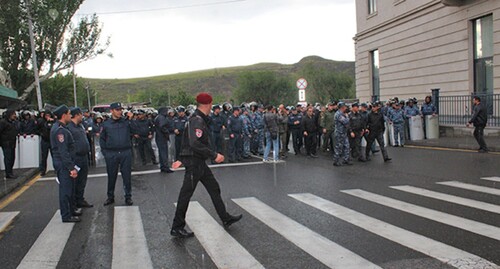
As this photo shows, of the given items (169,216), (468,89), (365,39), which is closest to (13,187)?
(169,216)

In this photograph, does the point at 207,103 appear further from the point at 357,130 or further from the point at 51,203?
the point at 357,130

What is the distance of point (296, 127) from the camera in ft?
Result: 55.3

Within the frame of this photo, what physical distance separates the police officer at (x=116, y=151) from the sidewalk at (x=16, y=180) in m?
2.95

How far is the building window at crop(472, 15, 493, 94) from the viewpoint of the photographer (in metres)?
20.8

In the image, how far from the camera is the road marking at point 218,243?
16.2 feet

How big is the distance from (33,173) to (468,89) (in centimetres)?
1954

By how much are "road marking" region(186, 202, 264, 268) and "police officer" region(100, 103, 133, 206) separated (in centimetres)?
170

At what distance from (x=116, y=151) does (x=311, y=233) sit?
4282 millimetres

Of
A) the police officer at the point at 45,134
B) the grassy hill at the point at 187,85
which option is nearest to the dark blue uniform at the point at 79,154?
the police officer at the point at 45,134

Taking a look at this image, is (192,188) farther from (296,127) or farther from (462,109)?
(462,109)

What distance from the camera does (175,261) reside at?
16.7 feet

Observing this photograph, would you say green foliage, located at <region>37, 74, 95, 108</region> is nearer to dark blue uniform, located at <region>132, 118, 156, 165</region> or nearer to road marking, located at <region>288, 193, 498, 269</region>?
dark blue uniform, located at <region>132, 118, 156, 165</region>

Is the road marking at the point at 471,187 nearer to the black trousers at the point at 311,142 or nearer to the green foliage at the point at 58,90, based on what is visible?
the black trousers at the point at 311,142

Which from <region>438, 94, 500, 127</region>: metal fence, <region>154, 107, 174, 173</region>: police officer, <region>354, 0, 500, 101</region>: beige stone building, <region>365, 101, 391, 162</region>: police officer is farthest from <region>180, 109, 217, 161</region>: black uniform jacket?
<region>354, 0, 500, 101</region>: beige stone building
